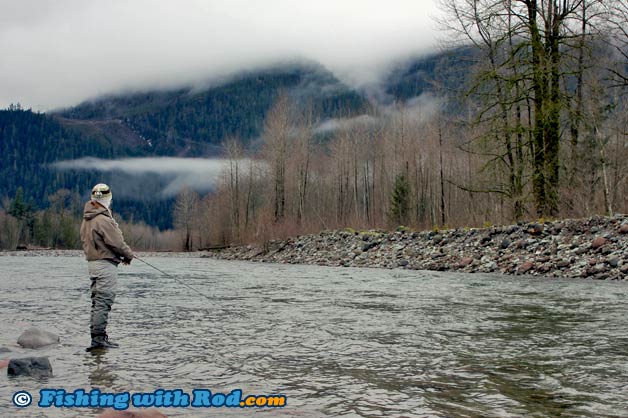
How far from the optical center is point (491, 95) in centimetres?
2253

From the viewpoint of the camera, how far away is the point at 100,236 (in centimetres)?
710

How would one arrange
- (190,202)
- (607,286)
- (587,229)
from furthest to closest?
(190,202)
(587,229)
(607,286)

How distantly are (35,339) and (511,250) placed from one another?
15.5 m

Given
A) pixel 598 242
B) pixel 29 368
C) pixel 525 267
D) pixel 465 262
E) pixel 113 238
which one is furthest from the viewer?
pixel 465 262

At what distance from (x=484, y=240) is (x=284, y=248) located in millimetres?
16570

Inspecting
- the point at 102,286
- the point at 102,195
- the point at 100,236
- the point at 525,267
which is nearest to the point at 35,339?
the point at 102,286

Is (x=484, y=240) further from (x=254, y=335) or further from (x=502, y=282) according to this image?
(x=254, y=335)

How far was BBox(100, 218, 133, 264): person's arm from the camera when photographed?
23.1 ft

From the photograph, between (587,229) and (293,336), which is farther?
(587,229)

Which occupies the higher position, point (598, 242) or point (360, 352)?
point (598, 242)

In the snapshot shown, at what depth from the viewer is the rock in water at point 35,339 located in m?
6.86

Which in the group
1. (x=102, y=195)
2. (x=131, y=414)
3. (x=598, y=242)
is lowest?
(x=131, y=414)

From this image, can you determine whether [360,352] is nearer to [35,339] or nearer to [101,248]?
[101,248]

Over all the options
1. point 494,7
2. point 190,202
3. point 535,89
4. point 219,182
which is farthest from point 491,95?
point 190,202
